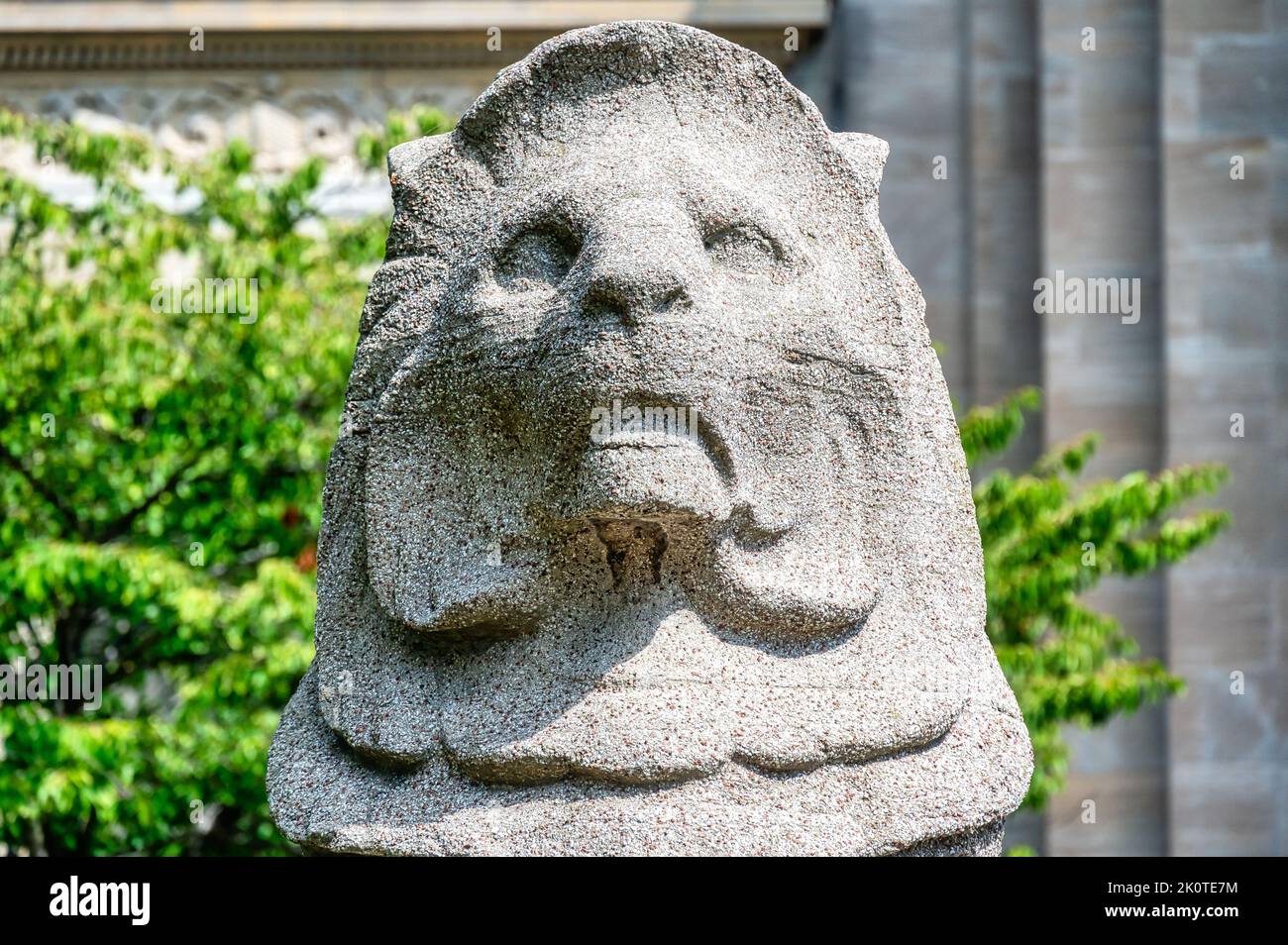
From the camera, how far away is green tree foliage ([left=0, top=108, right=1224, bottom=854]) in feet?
18.7

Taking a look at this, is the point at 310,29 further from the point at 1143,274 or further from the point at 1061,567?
the point at 1061,567

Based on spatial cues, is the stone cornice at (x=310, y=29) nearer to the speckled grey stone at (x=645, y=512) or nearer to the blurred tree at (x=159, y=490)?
the blurred tree at (x=159, y=490)

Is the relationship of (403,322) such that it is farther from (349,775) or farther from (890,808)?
(890,808)

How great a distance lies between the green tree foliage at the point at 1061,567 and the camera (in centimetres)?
646

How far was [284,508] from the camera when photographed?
20.6 feet

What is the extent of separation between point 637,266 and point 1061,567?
4.19 metres

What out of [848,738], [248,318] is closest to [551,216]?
[848,738]

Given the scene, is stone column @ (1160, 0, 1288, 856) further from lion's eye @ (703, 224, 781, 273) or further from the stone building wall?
lion's eye @ (703, 224, 781, 273)

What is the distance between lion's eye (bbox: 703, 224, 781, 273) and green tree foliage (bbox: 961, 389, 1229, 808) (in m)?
3.87

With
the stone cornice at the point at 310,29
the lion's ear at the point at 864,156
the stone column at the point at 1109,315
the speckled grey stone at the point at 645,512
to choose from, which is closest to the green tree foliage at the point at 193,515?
the stone column at the point at 1109,315

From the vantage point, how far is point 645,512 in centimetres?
275

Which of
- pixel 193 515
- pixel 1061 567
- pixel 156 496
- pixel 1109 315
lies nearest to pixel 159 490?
pixel 156 496

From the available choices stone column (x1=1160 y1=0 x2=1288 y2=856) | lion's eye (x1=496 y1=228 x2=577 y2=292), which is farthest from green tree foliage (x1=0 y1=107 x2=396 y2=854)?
stone column (x1=1160 y1=0 x2=1288 y2=856)

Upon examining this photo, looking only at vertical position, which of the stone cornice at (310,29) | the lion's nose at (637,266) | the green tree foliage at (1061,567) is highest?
the stone cornice at (310,29)
